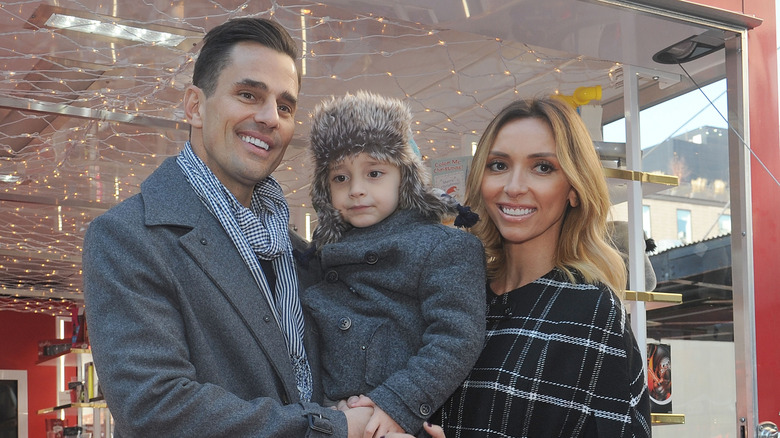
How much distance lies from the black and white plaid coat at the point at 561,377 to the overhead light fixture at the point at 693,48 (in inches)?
44.1

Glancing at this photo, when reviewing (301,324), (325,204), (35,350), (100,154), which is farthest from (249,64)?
(35,350)

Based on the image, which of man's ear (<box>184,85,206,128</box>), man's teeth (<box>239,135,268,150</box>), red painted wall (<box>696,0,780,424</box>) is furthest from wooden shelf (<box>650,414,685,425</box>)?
man's ear (<box>184,85,206,128</box>)

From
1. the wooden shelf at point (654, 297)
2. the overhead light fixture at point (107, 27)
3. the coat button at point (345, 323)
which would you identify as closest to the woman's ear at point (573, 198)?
the coat button at point (345, 323)

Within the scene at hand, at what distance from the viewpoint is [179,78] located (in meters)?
3.91

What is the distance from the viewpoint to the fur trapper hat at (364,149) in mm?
1858

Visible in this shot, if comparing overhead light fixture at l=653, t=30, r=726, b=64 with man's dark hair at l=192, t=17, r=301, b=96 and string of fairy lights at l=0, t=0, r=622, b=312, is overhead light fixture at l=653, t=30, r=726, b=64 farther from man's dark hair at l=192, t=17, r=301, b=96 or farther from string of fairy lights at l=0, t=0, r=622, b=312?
man's dark hair at l=192, t=17, r=301, b=96

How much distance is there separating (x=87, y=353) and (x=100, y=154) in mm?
3457

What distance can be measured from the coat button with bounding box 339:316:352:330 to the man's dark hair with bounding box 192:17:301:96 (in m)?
0.53

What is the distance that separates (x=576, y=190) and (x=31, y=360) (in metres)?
10.4

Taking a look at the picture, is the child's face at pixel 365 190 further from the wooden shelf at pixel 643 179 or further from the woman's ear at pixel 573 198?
the wooden shelf at pixel 643 179

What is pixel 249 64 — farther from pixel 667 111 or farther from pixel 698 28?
pixel 667 111

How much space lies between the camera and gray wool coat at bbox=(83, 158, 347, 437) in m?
1.44

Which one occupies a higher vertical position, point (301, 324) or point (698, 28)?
point (698, 28)

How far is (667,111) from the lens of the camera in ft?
9.55
